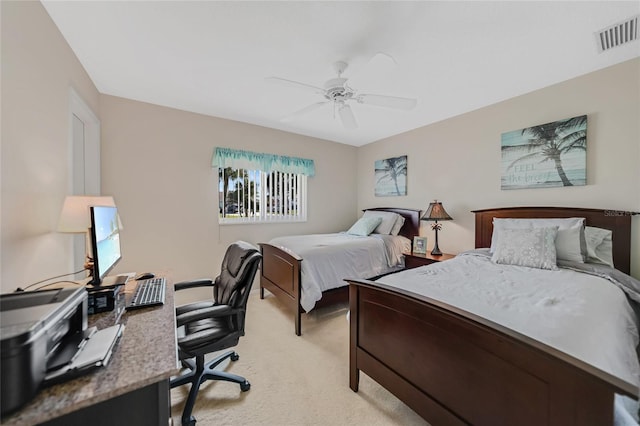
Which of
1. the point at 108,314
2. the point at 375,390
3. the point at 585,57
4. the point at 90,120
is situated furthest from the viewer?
the point at 90,120

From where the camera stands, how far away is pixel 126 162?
9.57ft

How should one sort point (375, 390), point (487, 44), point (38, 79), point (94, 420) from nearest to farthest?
point (94, 420), point (38, 79), point (375, 390), point (487, 44)

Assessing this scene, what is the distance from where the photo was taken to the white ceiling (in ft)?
5.19

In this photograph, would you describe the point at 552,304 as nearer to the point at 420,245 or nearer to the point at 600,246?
the point at 600,246

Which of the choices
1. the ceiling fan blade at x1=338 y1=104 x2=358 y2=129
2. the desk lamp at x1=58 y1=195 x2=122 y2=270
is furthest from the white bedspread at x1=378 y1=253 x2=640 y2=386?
the desk lamp at x1=58 y1=195 x2=122 y2=270

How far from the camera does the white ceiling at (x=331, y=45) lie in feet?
5.19

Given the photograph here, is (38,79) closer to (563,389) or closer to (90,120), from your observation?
(90,120)

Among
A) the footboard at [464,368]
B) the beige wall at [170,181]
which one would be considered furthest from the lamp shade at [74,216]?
the footboard at [464,368]

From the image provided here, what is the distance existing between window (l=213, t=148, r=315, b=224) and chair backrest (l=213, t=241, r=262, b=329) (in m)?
1.79

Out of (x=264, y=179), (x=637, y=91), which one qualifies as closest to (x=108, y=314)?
(x=264, y=179)

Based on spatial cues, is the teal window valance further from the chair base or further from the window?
the chair base

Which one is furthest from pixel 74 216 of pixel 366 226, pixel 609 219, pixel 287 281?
pixel 609 219

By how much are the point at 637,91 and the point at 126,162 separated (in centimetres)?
506

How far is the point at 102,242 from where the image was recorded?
4.22 ft
